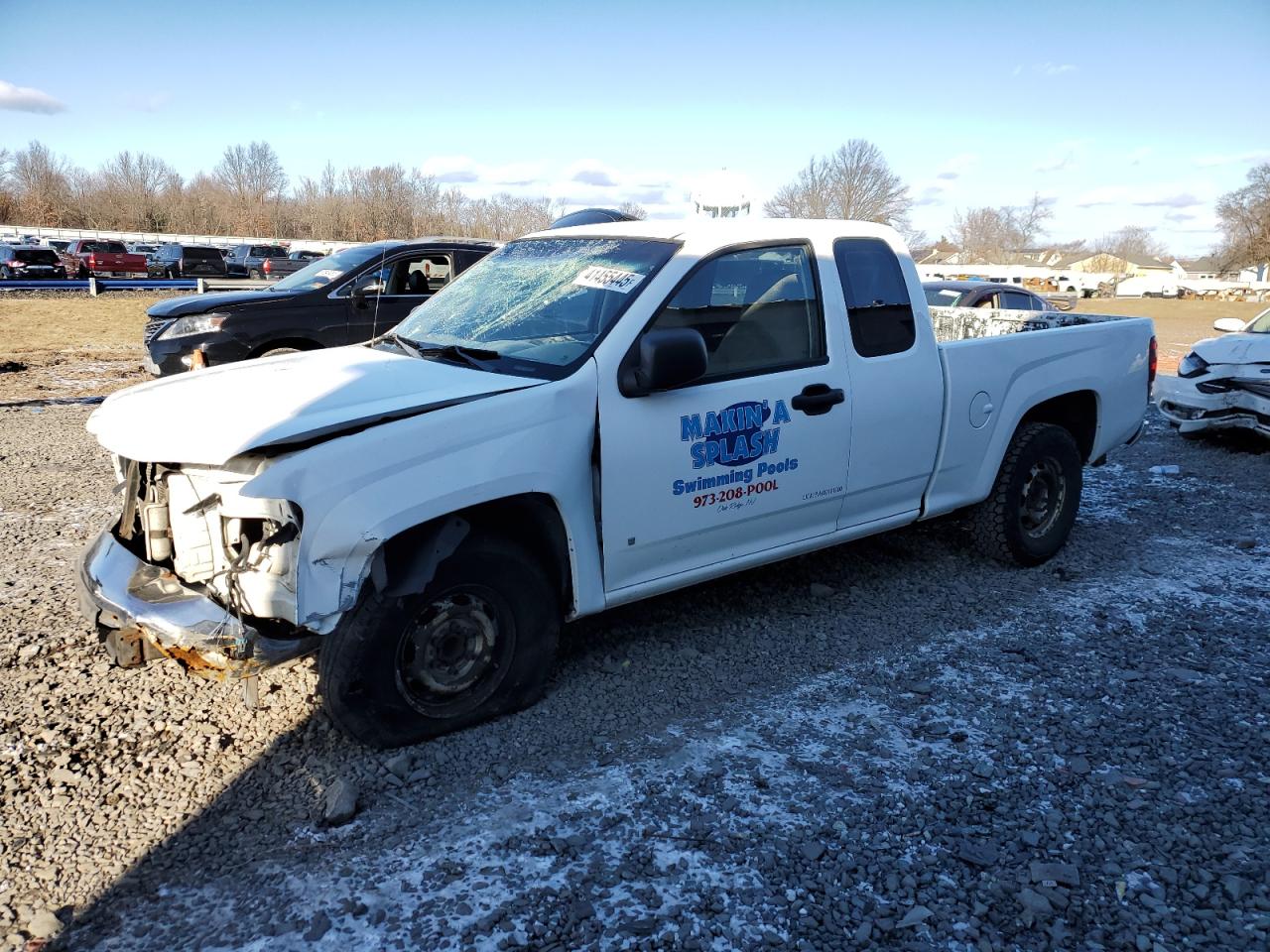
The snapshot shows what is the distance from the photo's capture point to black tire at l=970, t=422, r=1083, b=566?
545 cm

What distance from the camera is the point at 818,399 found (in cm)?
A: 430

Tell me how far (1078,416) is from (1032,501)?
69 cm

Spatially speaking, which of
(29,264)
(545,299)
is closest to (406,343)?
Answer: (545,299)

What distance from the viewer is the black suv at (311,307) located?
9.30 m

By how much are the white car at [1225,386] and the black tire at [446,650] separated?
803 centimetres

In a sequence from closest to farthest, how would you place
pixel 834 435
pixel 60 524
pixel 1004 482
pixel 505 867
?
pixel 505 867 < pixel 834 435 < pixel 1004 482 < pixel 60 524

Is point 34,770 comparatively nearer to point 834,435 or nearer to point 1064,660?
point 834,435

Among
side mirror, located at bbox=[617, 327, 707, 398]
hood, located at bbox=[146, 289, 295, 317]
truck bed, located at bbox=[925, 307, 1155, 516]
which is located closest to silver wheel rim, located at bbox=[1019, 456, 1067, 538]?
truck bed, located at bbox=[925, 307, 1155, 516]

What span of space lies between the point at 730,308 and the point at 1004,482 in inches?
86.7

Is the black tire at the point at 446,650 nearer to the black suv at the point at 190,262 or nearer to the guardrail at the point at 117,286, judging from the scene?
the guardrail at the point at 117,286

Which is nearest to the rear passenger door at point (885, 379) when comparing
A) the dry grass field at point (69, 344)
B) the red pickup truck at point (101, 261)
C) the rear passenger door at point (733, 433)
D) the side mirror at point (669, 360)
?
the rear passenger door at point (733, 433)

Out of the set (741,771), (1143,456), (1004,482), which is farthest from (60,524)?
(1143,456)

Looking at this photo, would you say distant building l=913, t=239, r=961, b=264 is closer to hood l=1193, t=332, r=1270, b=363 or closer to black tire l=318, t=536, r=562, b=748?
hood l=1193, t=332, r=1270, b=363

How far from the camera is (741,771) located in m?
3.49
